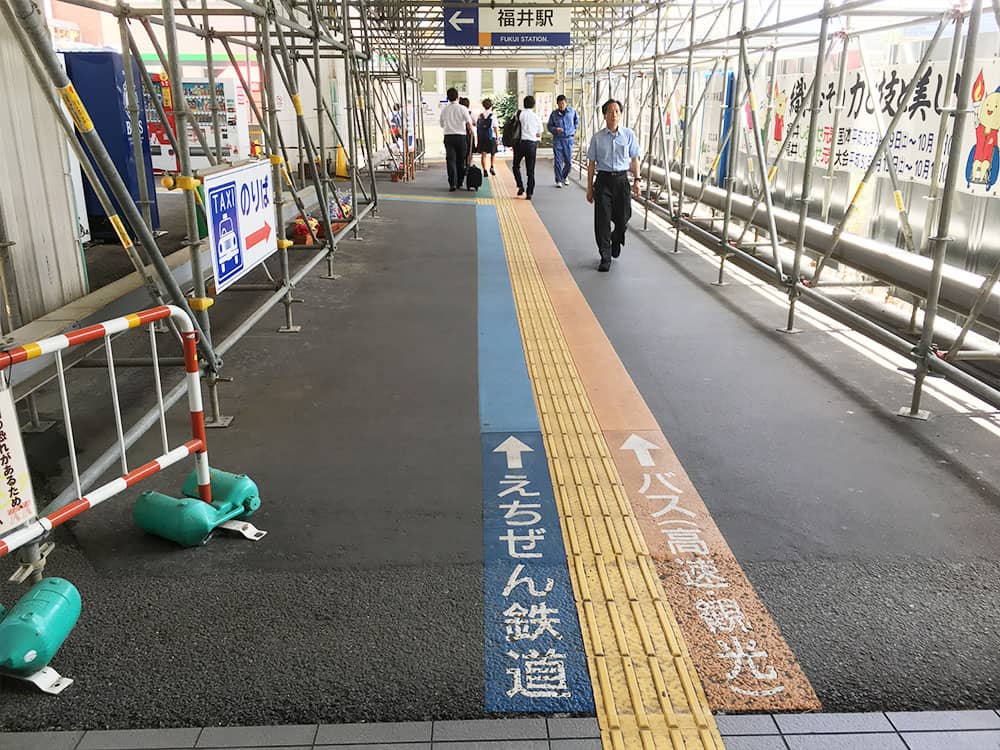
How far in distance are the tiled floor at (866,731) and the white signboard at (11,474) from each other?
242 cm

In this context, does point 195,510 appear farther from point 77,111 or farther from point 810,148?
point 810,148

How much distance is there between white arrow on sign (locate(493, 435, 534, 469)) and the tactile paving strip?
0.44ft

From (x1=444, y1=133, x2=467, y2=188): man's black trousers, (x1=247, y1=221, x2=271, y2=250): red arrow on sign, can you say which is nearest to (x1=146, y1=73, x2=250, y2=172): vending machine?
(x1=444, y1=133, x2=467, y2=188): man's black trousers

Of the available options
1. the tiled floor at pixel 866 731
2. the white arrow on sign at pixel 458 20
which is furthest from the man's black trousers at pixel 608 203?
the white arrow on sign at pixel 458 20

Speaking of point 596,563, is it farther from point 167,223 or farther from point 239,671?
point 167,223

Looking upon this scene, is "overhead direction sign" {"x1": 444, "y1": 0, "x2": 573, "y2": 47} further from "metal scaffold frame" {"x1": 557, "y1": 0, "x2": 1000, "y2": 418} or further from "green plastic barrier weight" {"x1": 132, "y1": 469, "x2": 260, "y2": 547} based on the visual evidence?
"green plastic barrier weight" {"x1": 132, "y1": 469, "x2": 260, "y2": 547}

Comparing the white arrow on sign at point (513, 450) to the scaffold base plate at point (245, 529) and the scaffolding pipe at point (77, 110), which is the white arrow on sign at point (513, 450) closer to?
the scaffold base plate at point (245, 529)

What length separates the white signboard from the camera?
Result: 279cm

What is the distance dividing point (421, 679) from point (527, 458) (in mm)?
1831

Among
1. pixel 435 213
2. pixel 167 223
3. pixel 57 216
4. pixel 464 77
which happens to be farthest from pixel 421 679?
pixel 464 77

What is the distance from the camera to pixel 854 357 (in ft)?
20.3

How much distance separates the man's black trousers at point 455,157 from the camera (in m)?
16.5

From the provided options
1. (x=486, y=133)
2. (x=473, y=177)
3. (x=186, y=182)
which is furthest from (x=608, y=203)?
(x=486, y=133)

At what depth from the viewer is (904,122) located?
24.9 feet
